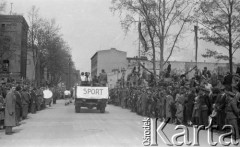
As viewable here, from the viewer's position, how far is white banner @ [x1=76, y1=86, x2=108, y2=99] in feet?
90.4

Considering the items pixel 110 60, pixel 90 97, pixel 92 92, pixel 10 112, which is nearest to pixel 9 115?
pixel 10 112

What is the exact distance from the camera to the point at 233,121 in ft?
44.0

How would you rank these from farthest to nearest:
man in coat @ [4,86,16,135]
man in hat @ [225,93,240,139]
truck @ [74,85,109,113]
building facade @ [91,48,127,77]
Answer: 1. building facade @ [91,48,127,77]
2. truck @ [74,85,109,113]
3. man in coat @ [4,86,16,135]
4. man in hat @ [225,93,240,139]

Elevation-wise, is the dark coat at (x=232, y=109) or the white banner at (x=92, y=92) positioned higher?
the white banner at (x=92, y=92)

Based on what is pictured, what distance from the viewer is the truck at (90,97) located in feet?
90.1

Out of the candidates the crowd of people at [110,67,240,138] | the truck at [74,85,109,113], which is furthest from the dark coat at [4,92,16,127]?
the truck at [74,85,109,113]

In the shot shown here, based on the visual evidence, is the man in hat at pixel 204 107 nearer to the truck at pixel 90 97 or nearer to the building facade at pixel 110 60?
the truck at pixel 90 97

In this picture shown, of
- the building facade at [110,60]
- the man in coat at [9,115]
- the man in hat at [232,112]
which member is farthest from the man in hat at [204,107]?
the building facade at [110,60]

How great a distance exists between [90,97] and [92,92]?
43 cm

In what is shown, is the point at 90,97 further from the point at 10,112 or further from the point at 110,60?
the point at 110,60

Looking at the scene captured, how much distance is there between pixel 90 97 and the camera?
27.5 m

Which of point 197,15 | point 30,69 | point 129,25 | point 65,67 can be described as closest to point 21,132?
point 197,15

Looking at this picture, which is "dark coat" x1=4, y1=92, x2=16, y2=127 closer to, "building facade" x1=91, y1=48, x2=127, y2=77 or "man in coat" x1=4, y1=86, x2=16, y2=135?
"man in coat" x1=4, y1=86, x2=16, y2=135

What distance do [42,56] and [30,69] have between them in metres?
34.8
